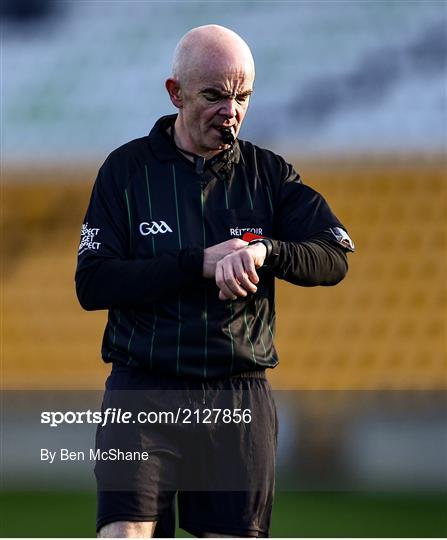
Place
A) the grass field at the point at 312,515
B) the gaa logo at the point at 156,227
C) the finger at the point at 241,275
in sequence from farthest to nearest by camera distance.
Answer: the grass field at the point at 312,515
the gaa logo at the point at 156,227
the finger at the point at 241,275

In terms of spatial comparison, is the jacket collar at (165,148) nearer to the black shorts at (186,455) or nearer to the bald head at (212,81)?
the bald head at (212,81)

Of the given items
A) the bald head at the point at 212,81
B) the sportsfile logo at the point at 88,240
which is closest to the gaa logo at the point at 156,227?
the sportsfile logo at the point at 88,240

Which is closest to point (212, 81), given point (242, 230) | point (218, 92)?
point (218, 92)

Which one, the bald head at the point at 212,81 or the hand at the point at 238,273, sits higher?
the bald head at the point at 212,81

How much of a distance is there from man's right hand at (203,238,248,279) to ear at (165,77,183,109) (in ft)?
1.30

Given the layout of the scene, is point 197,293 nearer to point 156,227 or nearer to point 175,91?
point 156,227

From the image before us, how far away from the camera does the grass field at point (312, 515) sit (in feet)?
17.4

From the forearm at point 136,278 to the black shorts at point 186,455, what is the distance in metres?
0.18

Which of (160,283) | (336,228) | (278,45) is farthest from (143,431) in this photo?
(278,45)

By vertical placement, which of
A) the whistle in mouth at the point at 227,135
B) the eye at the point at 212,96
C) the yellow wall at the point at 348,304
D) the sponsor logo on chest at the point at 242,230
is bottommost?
the sponsor logo on chest at the point at 242,230

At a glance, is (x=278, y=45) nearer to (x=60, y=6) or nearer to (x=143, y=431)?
(x=60, y=6)

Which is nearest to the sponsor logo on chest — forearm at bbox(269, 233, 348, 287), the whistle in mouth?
forearm at bbox(269, 233, 348, 287)

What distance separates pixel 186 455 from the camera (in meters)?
2.58

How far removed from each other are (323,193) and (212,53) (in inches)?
228
